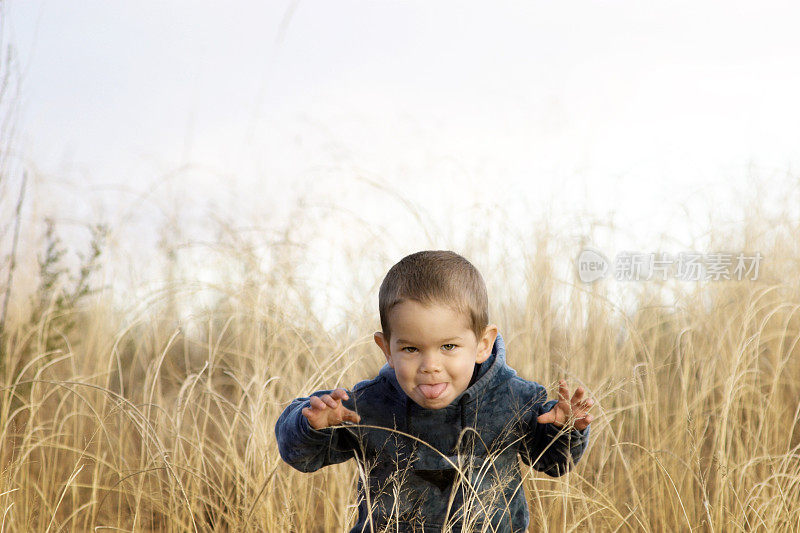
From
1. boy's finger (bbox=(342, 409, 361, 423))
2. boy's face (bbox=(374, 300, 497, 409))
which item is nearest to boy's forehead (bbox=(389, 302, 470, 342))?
boy's face (bbox=(374, 300, 497, 409))

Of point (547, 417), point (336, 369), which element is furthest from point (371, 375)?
point (547, 417)

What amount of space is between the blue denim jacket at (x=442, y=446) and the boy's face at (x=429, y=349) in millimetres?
117

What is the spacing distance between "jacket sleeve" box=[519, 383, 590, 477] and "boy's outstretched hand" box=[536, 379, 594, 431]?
0.03m

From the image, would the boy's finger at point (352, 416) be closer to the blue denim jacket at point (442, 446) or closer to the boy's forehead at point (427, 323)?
the blue denim jacket at point (442, 446)

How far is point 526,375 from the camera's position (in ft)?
9.41

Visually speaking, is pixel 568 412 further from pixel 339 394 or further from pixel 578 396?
pixel 339 394

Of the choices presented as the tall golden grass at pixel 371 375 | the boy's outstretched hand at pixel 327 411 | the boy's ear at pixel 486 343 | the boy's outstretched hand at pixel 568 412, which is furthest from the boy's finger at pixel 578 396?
the tall golden grass at pixel 371 375

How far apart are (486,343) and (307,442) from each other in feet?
1.50

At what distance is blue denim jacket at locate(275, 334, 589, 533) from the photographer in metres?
1.69

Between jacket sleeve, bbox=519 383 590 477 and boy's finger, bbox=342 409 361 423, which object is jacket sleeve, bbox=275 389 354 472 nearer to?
boy's finger, bbox=342 409 361 423

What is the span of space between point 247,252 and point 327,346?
660mm

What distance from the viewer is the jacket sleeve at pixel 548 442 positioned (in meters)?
1.68

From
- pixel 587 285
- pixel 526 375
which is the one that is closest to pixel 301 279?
pixel 526 375

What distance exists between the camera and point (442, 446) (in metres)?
1.71
